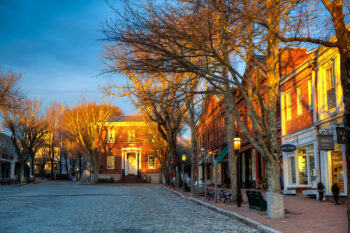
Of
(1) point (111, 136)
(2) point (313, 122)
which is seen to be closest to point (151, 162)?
(1) point (111, 136)

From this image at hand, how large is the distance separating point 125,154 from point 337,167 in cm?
4434

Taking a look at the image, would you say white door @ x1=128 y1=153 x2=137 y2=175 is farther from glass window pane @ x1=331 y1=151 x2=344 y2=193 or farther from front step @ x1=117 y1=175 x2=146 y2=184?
glass window pane @ x1=331 y1=151 x2=344 y2=193

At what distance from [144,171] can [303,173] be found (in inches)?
1548

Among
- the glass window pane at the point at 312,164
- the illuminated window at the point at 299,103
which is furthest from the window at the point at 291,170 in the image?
the illuminated window at the point at 299,103

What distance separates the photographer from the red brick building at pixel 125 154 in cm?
5991

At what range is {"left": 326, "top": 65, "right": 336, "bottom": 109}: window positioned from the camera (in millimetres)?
18625

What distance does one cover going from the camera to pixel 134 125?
195ft

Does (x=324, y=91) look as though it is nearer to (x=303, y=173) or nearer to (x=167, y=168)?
(x=303, y=173)

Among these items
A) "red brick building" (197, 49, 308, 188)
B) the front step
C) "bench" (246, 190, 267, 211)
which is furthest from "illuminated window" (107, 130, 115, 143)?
"bench" (246, 190, 267, 211)

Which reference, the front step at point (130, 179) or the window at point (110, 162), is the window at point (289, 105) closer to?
the front step at point (130, 179)

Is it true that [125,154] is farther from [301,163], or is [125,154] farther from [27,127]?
[301,163]

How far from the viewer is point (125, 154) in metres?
60.2

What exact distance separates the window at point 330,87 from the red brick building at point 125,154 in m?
42.2

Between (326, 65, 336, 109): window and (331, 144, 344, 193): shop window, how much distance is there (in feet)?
6.32
